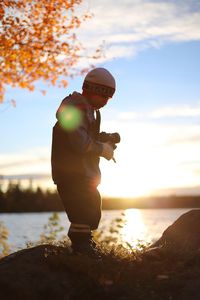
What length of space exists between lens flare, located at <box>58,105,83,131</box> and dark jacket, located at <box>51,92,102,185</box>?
0.09 ft

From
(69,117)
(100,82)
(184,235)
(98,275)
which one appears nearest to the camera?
(98,275)

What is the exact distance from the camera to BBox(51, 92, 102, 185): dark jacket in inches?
273

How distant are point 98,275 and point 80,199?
3.70 feet

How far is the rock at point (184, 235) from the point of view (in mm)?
8000

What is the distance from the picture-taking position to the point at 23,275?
242 inches

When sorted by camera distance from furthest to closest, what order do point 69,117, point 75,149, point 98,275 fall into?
1. point 69,117
2. point 75,149
3. point 98,275

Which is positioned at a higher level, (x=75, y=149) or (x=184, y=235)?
(x=75, y=149)

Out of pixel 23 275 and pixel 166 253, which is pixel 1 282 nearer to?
pixel 23 275

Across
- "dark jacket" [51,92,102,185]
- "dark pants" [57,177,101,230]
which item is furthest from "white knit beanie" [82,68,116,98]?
"dark pants" [57,177,101,230]

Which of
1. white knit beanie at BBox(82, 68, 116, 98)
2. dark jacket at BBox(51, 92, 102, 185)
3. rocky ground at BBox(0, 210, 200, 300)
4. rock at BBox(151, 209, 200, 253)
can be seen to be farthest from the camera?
rock at BBox(151, 209, 200, 253)

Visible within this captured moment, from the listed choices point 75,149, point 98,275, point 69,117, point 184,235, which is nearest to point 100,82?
point 69,117

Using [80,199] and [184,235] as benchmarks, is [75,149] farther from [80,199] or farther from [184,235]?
[184,235]

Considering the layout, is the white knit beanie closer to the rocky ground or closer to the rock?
the rocky ground

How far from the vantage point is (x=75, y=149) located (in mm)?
6926
